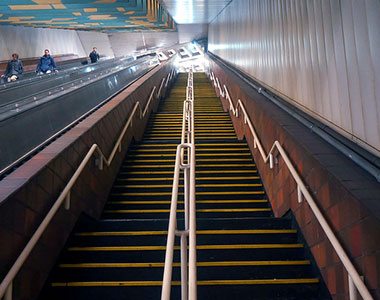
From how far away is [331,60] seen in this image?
10.2ft

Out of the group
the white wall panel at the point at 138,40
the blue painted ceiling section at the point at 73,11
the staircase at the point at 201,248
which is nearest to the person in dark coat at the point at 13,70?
the blue painted ceiling section at the point at 73,11

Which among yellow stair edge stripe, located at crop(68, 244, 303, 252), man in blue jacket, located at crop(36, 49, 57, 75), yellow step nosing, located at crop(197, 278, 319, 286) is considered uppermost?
man in blue jacket, located at crop(36, 49, 57, 75)

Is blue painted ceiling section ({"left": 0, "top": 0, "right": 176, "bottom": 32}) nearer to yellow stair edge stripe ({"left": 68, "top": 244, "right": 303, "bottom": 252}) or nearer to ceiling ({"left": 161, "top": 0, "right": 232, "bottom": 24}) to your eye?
ceiling ({"left": 161, "top": 0, "right": 232, "bottom": 24})

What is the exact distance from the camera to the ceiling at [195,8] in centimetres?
1182

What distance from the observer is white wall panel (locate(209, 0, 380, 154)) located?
2504mm

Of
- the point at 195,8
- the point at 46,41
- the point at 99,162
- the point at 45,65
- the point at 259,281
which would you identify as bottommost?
the point at 259,281

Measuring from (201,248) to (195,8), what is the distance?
39.4ft

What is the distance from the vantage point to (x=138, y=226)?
10.4 ft

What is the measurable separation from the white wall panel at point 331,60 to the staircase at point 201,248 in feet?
3.44

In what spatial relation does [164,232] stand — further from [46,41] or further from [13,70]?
[46,41]

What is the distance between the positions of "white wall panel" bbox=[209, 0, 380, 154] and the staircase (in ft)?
3.44

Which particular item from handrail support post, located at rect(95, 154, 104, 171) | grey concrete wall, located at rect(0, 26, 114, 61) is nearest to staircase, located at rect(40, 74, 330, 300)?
handrail support post, located at rect(95, 154, 104, 171)

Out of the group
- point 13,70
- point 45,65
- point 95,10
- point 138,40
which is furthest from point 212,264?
point 138,40

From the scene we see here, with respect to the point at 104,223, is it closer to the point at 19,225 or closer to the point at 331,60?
the point at 19,225
